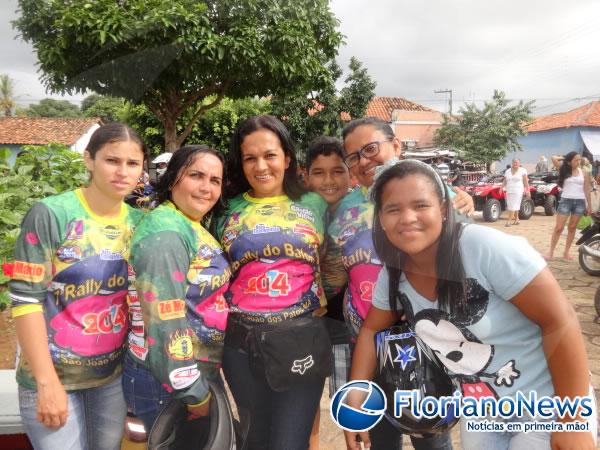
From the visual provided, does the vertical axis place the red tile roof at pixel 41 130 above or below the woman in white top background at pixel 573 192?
above

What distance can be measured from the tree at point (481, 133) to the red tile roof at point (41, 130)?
17.0 meters

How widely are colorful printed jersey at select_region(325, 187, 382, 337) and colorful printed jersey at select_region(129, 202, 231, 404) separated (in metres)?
0.52

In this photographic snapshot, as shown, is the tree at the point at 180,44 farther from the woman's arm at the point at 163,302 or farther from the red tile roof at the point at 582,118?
the woman's arm at the point at 163,302

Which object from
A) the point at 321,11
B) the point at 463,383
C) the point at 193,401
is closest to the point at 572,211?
the point at 321,11

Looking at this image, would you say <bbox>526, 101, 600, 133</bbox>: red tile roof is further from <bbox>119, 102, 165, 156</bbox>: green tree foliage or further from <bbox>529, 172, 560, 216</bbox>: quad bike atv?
<bbox>119, 102, 165, 156</bbox>: green tree foliage

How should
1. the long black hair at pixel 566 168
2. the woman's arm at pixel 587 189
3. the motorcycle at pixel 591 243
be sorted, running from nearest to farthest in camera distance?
the motorcycle at pixel 591 243
the woman's arm at pixel 587 189
the long black hair at pixel 566 168

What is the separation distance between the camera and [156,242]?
1.40 m

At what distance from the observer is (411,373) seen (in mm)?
1524

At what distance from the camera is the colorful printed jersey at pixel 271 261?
168 centimetres

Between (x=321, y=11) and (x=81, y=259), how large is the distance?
730 centimetres

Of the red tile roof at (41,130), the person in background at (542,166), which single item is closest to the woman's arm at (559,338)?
the person in background at (542,166)

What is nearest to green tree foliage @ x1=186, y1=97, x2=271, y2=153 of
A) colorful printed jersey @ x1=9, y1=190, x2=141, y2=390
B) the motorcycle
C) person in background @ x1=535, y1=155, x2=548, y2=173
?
person in background @ x1=535, y1=155, x2=548, y2=173

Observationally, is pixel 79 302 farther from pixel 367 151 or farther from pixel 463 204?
pixel 463 204

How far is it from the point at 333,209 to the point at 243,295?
624 millimetres
